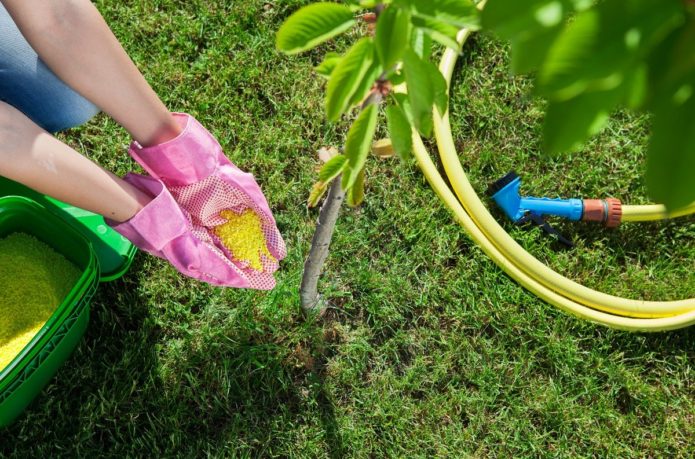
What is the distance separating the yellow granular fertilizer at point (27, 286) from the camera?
1.75 m

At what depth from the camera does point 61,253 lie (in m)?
1.88

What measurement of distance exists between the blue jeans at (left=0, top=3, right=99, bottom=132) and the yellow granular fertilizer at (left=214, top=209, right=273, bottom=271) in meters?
0.51

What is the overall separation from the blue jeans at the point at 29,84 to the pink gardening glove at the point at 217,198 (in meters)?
0.21

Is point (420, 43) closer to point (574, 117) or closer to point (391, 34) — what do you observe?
point (391, 34)

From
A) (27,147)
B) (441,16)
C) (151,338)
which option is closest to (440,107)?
(441,16)

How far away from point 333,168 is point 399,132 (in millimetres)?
165

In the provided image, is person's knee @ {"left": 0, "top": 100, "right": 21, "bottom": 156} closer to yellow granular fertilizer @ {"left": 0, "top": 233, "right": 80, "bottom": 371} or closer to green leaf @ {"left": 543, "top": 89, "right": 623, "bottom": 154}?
yellow granular fertilizer @ {"left": 0, "top": 233, "right": 80, "bottom": 371}

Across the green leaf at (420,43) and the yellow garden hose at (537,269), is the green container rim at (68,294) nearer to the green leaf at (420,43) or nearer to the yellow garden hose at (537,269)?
the yellow garden hose at (537,269)

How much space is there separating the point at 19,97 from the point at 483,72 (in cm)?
147

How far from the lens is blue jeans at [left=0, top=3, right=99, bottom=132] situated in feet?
5.19

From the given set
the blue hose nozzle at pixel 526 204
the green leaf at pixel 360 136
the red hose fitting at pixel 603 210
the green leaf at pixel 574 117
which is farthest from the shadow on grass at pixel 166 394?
the green leaf at pixel 574 117

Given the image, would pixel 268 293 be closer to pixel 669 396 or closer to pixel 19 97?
pixel 19 97

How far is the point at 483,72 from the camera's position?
227 centimetres

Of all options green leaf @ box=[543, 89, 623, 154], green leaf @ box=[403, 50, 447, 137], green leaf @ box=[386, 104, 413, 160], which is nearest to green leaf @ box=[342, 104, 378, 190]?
green leaf @ box=[386, 104, 413, 160]
